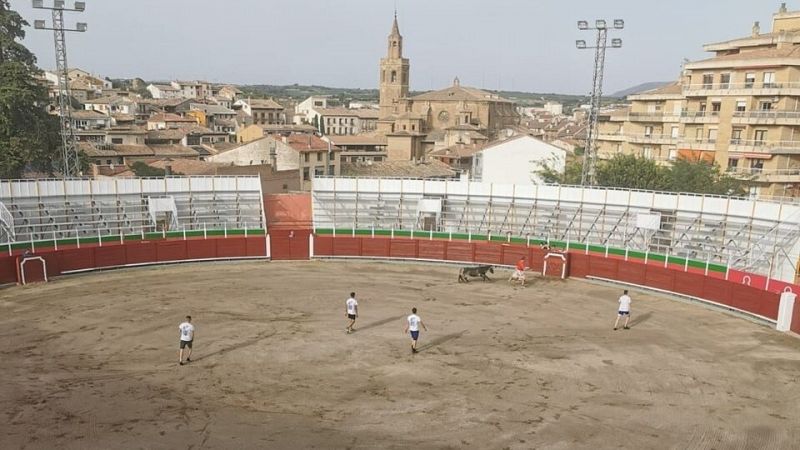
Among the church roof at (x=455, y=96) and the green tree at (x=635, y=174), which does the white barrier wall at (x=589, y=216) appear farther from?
the church roof at (x=455, y=96)

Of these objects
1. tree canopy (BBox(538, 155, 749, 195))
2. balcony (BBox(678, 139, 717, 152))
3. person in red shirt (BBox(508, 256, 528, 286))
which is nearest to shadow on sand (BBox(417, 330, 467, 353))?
person in red shirt (BBox(508, 256, 528, 286))

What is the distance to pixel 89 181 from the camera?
3419 cm

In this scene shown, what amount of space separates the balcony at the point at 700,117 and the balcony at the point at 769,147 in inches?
125

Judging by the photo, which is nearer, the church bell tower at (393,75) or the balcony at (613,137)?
the balcony at (613,137)

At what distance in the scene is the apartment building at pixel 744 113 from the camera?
46.5 meters

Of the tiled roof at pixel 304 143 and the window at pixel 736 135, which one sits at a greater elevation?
the window at pixel 736 135

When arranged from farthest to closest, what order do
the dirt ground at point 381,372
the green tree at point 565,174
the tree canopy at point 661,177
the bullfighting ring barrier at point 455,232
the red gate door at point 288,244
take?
the green tree at point 565,174
the tree canopy at point 661,177
the red gate door at point 288,244
the bullfighting ring barrier at point 455,232
the dirt ground at point 381,372

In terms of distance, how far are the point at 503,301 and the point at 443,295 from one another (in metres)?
2.68

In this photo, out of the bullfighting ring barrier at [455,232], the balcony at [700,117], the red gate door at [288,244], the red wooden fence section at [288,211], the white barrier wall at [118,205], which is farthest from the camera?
the balcony at [700,117]

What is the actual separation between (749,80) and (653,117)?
963 cm

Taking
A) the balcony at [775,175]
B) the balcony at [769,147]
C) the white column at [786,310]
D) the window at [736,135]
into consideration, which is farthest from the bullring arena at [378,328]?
the window at [736,135]

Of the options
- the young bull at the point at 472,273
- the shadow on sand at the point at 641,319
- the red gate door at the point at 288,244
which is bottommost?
the shadow on sand at the point at 641,319

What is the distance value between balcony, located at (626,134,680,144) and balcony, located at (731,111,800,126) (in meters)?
6.39

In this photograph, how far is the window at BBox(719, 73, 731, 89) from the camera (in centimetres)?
4972
